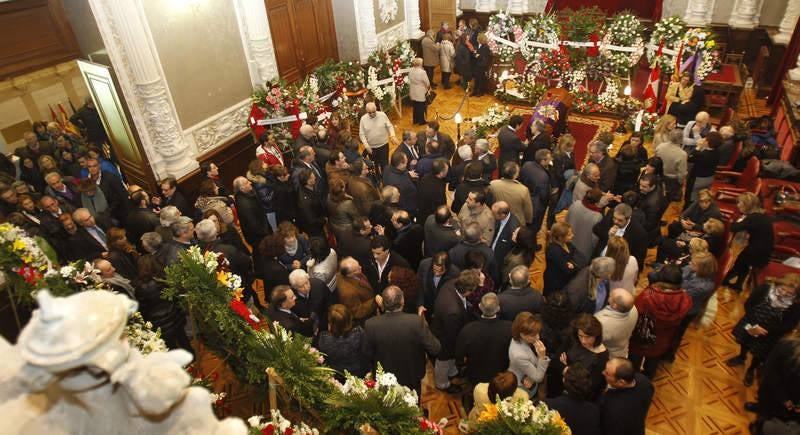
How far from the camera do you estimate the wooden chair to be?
10.7m

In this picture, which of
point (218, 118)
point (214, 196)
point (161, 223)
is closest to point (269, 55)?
point (218, 118)

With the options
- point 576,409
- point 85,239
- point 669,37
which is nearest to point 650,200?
point 576,409

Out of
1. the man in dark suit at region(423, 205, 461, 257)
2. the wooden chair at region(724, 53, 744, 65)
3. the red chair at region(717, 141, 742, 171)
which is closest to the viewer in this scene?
the man in dark suit at region(423, 205, 461, 257)

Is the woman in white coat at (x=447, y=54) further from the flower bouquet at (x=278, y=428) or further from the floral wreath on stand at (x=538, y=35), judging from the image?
the flower bouquet at (x=278, y=428)

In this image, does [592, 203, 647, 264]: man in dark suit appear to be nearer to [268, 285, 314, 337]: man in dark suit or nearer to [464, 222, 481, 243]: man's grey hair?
[464, 222, 481, 243]: man's grey hair

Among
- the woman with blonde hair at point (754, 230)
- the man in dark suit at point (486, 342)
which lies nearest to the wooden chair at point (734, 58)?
the woman with blonde hair at point (754, 230)

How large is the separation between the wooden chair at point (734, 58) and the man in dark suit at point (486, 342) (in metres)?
10.2

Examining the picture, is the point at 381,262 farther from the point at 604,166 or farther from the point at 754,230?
the point at 754,230

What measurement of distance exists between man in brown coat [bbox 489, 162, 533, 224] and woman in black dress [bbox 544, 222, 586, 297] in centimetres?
83

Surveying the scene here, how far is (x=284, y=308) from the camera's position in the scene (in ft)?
13.0

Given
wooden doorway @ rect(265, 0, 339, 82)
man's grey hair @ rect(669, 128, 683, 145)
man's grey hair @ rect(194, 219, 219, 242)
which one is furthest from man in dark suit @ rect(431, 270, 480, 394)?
wooden doorway @ rect(265, 0, 339, 82)

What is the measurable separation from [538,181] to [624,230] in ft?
4.07

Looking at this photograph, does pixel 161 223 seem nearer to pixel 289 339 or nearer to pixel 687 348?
pixel 289 339

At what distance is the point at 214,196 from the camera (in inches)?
229
